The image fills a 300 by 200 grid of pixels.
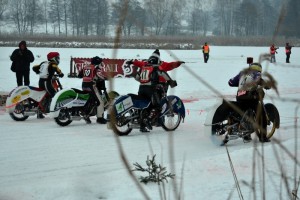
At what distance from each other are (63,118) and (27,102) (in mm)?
1462

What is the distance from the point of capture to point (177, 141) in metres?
10.0

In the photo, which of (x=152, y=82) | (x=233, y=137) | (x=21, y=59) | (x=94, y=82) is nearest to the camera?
(x=233, y=137)

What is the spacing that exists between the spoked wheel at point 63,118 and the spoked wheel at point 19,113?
4.34ft

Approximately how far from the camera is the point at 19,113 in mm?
12422

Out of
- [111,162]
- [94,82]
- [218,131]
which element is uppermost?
[94,82]

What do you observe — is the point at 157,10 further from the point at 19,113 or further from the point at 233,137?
the point at 19,113

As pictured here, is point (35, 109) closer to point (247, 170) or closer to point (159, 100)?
point (159, 100)

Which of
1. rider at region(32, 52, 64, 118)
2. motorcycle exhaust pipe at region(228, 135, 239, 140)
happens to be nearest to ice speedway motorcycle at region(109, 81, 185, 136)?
motorcycle exhaust pipe at region(228, 135, 239, 140)

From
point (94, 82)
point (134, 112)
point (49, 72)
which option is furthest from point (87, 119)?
point (134, 112)

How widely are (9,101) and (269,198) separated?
8.20 meters

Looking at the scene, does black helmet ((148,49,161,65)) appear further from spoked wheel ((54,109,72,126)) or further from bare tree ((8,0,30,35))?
bare tree ((8,0,30,35))

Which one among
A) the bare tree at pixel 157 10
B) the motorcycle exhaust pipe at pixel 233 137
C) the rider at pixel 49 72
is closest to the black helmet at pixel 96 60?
the rider at pixel 49 72

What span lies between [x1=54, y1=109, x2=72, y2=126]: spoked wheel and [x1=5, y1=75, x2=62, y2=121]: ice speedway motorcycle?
43.6 inches

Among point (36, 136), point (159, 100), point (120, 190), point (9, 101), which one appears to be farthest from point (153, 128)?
point (120, 190)
